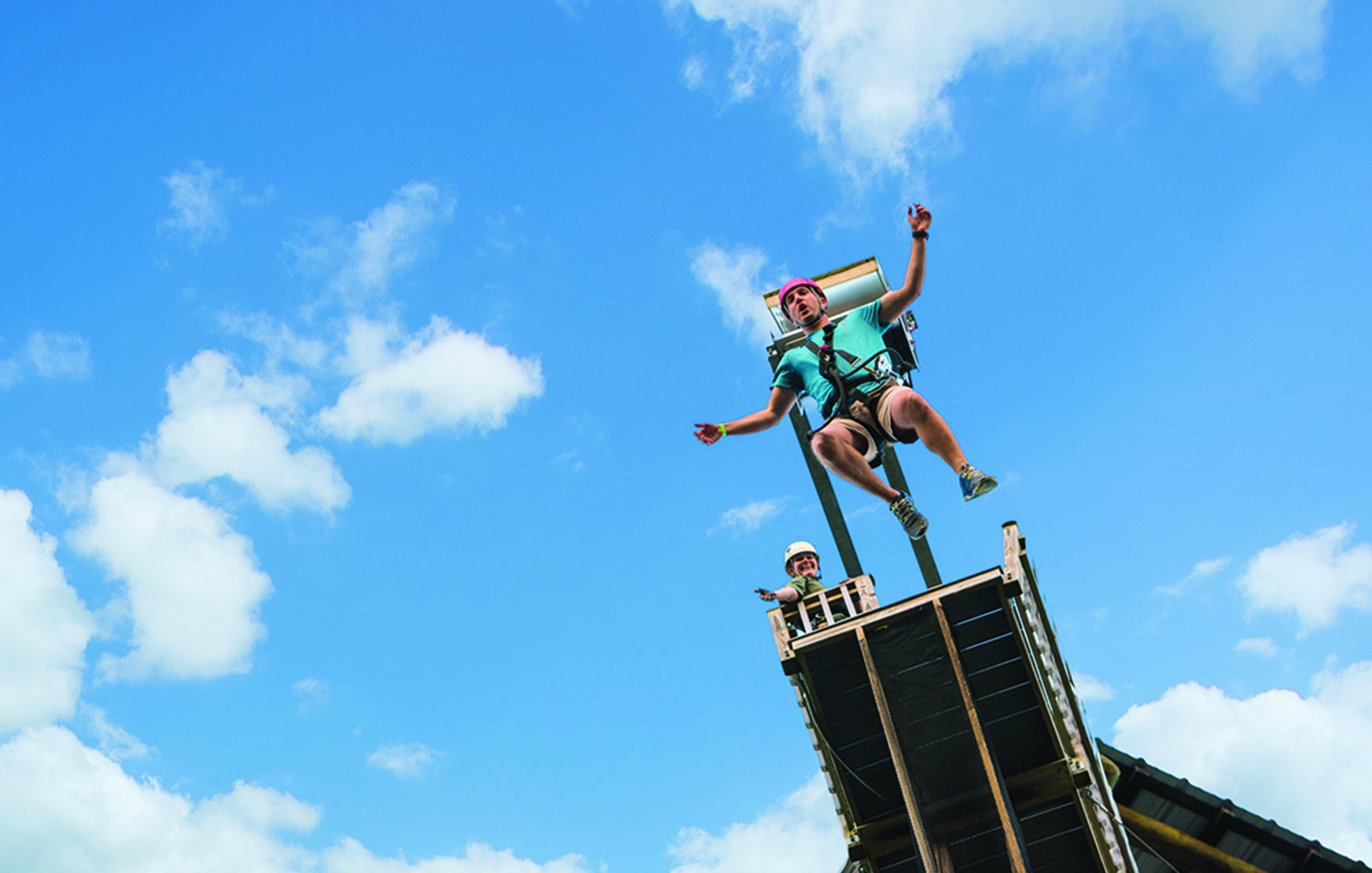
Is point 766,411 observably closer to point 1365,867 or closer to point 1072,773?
point 1072,773

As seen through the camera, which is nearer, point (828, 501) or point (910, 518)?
point (910, 518)

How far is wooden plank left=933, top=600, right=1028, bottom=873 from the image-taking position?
738cm

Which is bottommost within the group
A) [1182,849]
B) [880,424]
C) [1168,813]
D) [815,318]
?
[1182,849]

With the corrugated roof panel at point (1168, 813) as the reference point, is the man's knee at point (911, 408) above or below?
above

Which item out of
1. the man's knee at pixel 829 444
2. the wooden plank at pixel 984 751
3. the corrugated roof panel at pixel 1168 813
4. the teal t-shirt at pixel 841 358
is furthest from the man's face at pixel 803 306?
the corrugated roof panel at pixel 1168 813

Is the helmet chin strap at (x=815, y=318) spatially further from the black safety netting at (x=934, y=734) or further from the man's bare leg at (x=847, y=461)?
the black safety netting at (x=934, y=734)

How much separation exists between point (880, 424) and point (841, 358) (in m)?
0.65

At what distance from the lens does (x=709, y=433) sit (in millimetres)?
8750

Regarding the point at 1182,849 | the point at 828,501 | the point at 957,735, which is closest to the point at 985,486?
the point at 957,735

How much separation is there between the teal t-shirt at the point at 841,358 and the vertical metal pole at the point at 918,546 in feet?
9.26

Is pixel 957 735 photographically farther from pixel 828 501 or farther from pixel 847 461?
pixel 828 501

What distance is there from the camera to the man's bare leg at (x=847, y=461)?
7875mm

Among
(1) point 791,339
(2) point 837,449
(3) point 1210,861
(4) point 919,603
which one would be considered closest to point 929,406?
(2) point 837,449

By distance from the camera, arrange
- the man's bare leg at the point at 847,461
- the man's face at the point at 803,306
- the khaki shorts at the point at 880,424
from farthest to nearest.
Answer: the man's face at the point at 803,306 → the khaki shorts at the point at 880,424 → the man's bare leg at the point at 847,461
